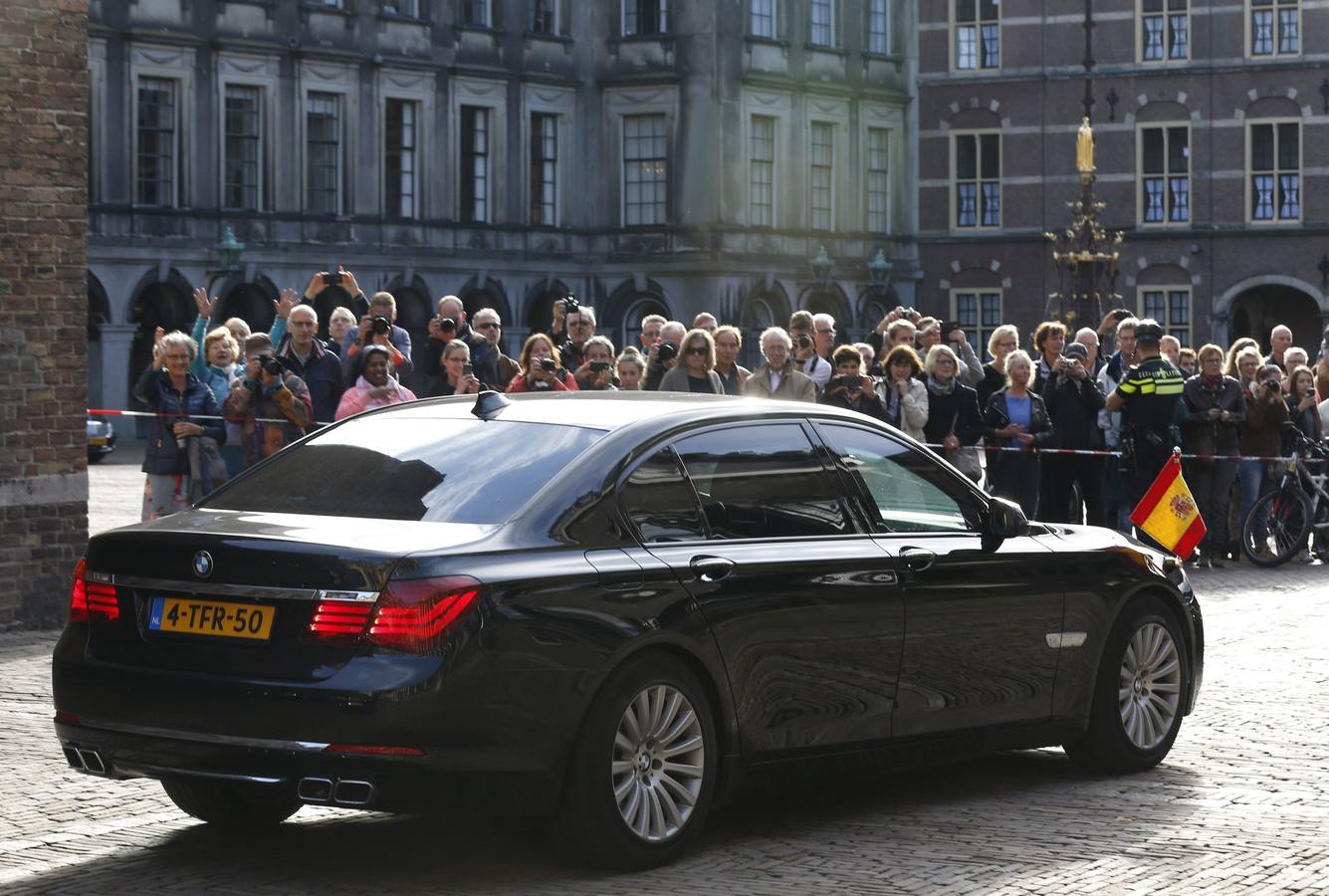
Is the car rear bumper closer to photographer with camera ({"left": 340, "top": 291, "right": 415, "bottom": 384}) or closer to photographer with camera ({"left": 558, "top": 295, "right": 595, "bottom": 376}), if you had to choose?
photographer with camera ({"left": 340, "top": 291, "right": 415, "bottom": 384})

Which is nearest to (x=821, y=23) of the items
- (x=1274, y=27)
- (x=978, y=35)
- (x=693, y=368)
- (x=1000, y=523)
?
(x=978, y=35)

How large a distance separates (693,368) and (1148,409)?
549 cm

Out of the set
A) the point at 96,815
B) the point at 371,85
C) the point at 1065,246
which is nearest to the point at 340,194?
the point at 371,85

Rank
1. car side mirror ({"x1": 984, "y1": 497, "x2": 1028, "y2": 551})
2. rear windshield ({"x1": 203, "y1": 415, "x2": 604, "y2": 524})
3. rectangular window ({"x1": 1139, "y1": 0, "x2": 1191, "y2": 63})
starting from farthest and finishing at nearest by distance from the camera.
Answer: rectangular window ({"x1": 1139, "y1": 0, "x2": 1191, "y2": 63}) < car side mirror ({"x1": 984, "y1": 497, "x2": 1028, "y2": 551}) < rear windshield ({"x1": 203, "y1": 415, "x2": 604, "y2": 524})

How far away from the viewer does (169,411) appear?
15242 millimetres

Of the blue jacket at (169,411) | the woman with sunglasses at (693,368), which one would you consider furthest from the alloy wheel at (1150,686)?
the blue jacket at (169,411)

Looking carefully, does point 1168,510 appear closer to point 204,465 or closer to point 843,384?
point 843,384

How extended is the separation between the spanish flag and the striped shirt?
2.87 m

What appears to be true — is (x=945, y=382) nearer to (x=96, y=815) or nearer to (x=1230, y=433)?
(x=1230, y=433)

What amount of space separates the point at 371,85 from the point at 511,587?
140ft

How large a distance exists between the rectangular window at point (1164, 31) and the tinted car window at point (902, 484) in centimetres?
5107

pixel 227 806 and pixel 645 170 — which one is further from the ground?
pixel 645 170

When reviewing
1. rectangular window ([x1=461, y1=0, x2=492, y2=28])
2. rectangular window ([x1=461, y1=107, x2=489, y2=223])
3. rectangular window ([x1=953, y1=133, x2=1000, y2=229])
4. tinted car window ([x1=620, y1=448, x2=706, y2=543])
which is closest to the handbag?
tinted car window ([x1=620, y1=448, x2=706, y2=543])

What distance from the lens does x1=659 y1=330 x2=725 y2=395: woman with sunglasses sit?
15.4 metres
